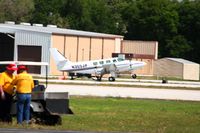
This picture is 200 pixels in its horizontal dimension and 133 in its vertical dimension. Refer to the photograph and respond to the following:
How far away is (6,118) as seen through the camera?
71.6 ft

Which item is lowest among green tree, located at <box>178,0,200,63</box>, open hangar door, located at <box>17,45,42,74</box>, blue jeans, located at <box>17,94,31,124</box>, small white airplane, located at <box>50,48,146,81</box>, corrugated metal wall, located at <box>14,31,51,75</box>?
blue jeans, located at <box>17,94,31,124</box>

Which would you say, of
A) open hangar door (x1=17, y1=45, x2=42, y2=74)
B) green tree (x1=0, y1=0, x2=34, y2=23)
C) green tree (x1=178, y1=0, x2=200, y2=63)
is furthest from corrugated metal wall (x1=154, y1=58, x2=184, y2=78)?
green tree (x1=0, y1=0, x2=34, y2=23)

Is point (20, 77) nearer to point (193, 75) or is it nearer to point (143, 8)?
point (193, 75)

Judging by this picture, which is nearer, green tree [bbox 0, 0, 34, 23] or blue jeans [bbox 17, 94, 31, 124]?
blue jeans [bbox 17, 94, 31, 124]

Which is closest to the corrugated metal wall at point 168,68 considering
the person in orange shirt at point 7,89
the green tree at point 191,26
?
the green tree at point 191,26

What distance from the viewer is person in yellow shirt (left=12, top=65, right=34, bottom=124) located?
68.8 ft

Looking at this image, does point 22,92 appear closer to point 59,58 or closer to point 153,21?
point 59,58

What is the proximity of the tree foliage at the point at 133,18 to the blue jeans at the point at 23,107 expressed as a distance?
94.9 metres

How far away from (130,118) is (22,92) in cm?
560

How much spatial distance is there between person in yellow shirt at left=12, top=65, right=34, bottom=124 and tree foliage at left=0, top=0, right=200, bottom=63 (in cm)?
9495

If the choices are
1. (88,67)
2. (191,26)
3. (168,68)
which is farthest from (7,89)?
(191,26)

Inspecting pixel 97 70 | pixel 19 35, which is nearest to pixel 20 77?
pixel 97 70

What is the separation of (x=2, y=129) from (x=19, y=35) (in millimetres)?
60837

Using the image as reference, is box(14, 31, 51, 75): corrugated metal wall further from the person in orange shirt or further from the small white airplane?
the person in orange shirt
